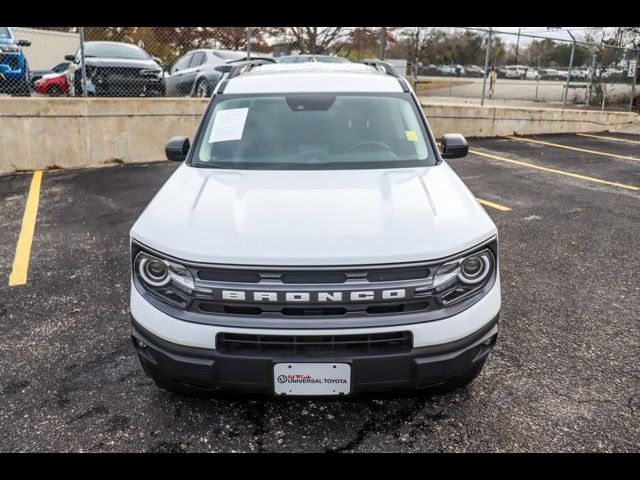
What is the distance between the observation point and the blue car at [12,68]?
9.87 meters

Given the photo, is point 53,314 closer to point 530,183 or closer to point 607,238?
point 607,238

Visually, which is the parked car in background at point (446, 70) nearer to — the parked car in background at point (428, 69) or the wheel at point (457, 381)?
the parked car in background at point (428, 69)

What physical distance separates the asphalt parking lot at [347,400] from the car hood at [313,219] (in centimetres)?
71

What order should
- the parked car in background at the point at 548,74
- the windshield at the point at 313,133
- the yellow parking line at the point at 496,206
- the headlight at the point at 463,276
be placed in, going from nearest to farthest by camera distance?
the headlight at the point at 463,276 → the windshield at the point at 313,133 → the yellow parking line at the point at 496,206 → the parked car in background at the point at 548,74

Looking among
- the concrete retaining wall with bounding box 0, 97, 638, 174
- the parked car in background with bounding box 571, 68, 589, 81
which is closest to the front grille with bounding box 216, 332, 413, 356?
the concrete retaining wall with bounding box 0, 97, 638, 174

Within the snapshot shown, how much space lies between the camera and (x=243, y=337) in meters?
2.24

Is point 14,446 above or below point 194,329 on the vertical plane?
below

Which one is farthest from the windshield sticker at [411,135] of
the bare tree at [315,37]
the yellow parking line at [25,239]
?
the bare tree at [315,37]

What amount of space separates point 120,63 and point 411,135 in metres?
8.36

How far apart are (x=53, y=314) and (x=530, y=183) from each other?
7135 mm

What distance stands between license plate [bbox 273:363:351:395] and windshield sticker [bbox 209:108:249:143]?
6.03 feet

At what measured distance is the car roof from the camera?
384 cm

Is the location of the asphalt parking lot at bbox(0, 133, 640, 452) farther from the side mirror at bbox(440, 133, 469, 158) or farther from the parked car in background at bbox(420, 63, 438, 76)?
the parked car in background at bbox(420, 63, 438, 76)
